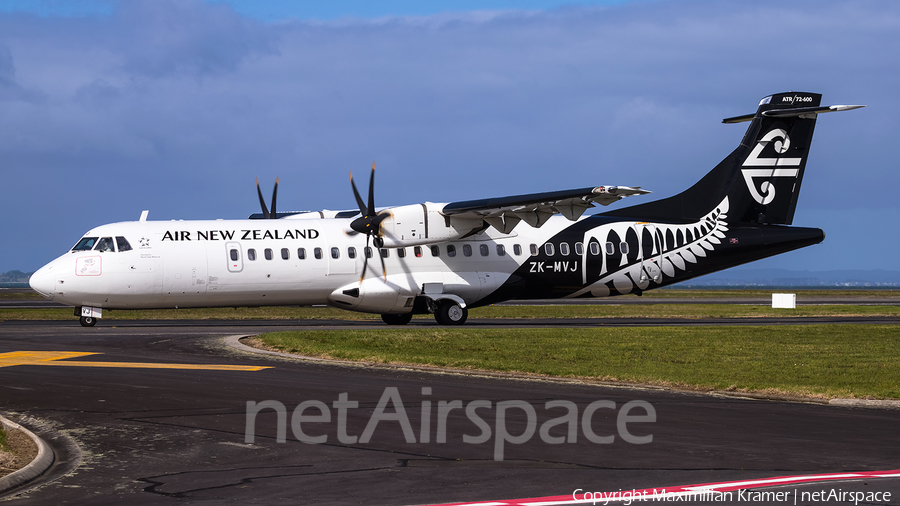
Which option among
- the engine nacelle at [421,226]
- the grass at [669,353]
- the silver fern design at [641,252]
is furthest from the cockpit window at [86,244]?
the silver fern design at [641,252]

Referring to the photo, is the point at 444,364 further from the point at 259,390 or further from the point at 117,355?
the point at 117,355

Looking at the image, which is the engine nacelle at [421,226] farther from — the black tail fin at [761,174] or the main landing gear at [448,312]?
the black tail fin at [761,174]

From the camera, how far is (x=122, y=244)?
2889 centimetres

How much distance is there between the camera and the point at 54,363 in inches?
734

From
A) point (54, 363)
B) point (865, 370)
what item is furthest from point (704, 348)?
point (54, 363)

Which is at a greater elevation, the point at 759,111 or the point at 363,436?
the point at 759,111

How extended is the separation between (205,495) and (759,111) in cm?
3213

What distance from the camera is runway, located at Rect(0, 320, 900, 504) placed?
8281 mm

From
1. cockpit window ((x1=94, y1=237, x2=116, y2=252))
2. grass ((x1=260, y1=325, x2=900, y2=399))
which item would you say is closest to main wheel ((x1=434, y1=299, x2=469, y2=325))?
grass ((x1=260, y1=325, x2=900, y2=399))

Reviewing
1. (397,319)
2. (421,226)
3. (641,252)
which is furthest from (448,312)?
(641,252)

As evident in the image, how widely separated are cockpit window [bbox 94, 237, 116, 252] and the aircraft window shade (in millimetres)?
184

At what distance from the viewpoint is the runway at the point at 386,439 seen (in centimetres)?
828

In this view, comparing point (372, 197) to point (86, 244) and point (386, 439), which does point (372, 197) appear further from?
point (386, 439)

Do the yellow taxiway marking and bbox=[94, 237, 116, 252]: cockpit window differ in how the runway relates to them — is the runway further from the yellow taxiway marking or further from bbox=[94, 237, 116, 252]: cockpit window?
bbox=[94, 237, 116, 252]: cockpit window
